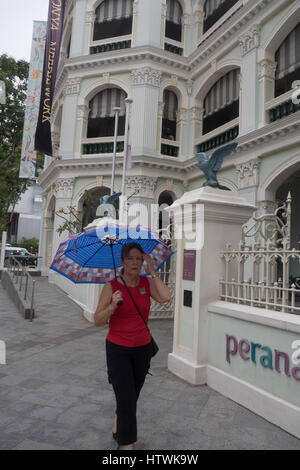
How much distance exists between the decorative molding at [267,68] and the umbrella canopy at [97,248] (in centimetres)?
1067

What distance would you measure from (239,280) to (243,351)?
86 cm

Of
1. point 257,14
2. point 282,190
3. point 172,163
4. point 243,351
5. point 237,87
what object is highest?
point 257,14

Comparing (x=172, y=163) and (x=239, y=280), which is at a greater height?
(x=172, y=163)

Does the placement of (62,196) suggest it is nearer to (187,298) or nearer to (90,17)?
(90,17)

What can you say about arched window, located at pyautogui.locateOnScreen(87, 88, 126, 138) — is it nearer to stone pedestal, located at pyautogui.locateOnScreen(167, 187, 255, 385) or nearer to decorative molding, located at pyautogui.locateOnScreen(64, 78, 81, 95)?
decorative molding, located at pyautogui.locateOnScreen(64, 78, 81, 95)

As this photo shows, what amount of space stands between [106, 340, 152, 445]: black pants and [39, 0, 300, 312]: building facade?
9.92 meters


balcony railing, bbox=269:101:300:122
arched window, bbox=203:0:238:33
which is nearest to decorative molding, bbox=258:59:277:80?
balcony railing, bbox=269:101:300:122

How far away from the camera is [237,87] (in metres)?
14.1

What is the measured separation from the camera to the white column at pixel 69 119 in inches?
662

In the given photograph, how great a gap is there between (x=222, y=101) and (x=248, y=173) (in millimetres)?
4439

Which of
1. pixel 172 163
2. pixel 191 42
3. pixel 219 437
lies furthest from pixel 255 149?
pixel 219 437

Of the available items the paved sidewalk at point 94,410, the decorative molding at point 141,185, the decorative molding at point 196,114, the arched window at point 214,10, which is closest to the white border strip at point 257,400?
the paved sidewalk at point 94,410

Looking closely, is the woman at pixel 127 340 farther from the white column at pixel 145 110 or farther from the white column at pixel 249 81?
the white column at pixel 145 110

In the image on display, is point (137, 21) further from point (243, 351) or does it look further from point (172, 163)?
point (243, 351)
